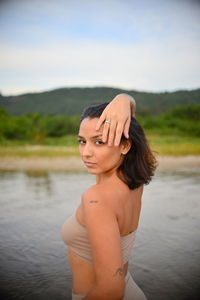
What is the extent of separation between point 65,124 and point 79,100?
1603 millimetres

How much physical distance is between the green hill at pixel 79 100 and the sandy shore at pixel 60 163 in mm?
2817

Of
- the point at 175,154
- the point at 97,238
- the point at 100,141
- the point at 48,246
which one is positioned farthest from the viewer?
the point at 175,154

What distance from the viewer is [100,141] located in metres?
0.95

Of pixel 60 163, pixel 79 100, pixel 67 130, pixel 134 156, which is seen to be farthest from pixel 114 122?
pixel 79 100

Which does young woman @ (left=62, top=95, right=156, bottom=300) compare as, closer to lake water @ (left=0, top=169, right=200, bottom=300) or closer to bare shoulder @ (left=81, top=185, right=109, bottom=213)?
bare shoulder @ (left=81, top=185, right=109, bottom=213)

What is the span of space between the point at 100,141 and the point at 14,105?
11.8 metres

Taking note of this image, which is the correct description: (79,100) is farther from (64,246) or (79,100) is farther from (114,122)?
(114,122)

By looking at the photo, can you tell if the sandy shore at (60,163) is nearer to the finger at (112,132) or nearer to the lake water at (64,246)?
the lake water at (64,246)

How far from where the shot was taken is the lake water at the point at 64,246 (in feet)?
7.22

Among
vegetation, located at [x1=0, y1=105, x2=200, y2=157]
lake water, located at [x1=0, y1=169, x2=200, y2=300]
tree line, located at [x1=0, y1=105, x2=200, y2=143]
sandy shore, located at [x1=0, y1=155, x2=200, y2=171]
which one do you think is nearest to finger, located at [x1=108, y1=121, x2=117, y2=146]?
lake water, located at [x1=0, y1=169, x2=200, y2=300]

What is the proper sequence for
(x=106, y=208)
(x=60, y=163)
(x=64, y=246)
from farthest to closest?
1. (x=60, y=163)
2. (x=64, y=246)
3. (x=106, y=208)

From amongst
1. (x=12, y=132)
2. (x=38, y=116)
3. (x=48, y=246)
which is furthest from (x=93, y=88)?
(x=48, y=246)

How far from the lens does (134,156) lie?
3.39ft

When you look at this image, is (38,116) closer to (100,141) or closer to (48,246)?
(48,246)
